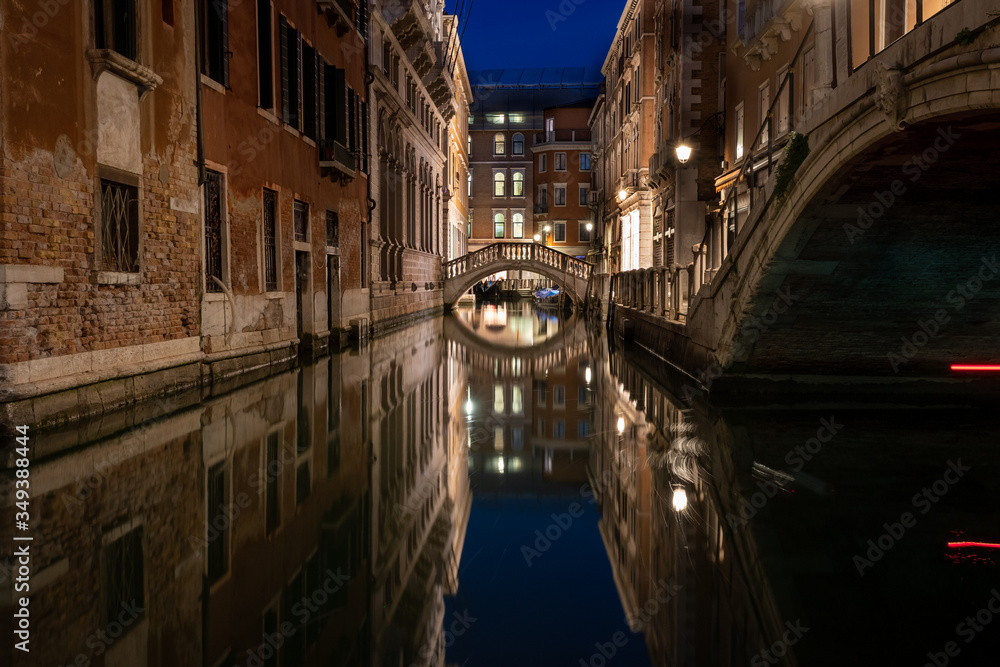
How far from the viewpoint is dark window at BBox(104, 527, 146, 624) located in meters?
3.79

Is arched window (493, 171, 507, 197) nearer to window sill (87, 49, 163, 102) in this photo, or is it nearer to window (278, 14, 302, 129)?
window (278, 14, 302, 129)

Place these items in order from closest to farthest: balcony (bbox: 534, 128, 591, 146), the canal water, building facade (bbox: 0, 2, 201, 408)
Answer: the canal water → building facade (bbox: 0, 2, 201, 408) → balcony (bbox: 534, 128, 591, 146)

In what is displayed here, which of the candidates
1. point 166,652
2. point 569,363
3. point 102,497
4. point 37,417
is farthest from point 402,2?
point 166,652

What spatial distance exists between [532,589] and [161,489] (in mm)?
Result: 2858

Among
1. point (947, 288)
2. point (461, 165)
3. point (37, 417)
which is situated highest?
point (461, 165)

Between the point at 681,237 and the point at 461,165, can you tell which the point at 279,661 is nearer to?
the point at 681,237

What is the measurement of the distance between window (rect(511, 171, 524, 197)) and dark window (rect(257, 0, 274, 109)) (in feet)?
149

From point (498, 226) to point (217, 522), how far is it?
54795 millimetres

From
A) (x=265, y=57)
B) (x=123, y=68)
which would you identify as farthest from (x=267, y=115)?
(x=123, y=68)

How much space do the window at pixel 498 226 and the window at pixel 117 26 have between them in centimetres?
5018

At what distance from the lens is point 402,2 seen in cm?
2412

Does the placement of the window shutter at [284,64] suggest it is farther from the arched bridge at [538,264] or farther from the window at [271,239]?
the arched bridge at [538,264]

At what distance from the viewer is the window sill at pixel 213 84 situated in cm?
1098

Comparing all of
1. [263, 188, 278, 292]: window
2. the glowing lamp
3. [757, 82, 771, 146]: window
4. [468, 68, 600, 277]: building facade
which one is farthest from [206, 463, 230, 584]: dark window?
[468, 68, 600, 277]: building facade
